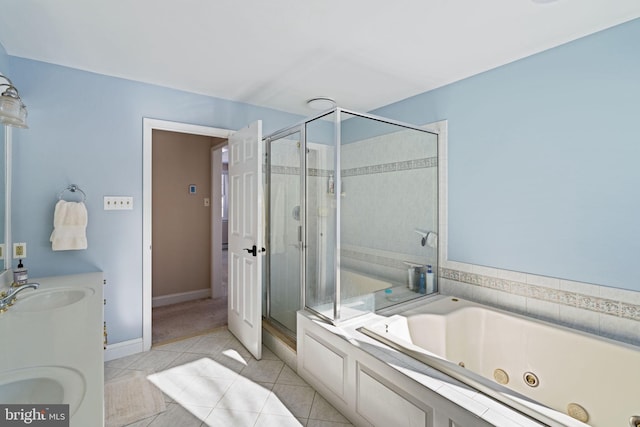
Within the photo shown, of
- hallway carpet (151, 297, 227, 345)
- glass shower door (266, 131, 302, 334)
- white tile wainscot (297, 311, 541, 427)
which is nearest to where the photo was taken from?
white tile wainscot (297, 311, 541, 427)

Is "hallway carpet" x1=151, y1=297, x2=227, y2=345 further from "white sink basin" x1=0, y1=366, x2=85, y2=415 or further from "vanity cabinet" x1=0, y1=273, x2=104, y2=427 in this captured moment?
"white sink basin" x1=0, y1=366, x2=85, y2=415

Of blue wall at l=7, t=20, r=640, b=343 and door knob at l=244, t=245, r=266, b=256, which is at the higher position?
blue wall at l=7, t=20, r=640, b=343

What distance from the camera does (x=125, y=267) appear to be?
2629 mm

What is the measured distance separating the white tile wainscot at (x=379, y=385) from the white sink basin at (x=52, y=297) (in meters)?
1.42

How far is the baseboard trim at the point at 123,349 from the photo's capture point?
2.56m

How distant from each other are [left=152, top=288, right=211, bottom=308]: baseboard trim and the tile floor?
1297 mm

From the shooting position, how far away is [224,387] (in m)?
2.18

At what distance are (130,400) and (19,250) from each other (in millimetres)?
1351

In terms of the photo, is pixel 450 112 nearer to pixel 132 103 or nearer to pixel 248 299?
pixel 248 299

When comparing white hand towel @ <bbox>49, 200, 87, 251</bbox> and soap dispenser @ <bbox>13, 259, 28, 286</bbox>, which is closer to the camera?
soap dispenser @ <bbox>13, 259, 28, 286</bbox>

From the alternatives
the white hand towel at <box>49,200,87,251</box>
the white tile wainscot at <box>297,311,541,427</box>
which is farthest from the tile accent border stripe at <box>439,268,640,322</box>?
the white hand towel at <box>49,200,87,251</box>

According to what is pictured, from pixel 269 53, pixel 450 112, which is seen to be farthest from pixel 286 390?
pixel 450 112

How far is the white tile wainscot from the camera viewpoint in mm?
1289
